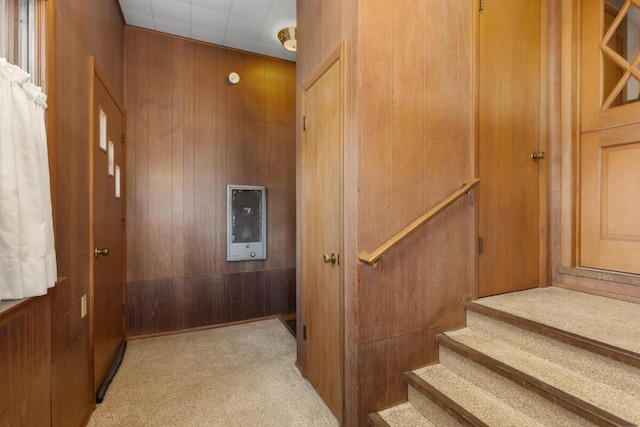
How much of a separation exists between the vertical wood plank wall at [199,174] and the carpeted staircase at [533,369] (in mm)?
2283

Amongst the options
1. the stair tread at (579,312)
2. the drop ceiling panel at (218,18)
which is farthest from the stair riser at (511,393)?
the drop ceiling panel at (218,18)

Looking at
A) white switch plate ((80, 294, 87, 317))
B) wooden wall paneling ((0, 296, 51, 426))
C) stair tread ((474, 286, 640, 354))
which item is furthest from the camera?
white switch plate ((80, 294, 87, 317))

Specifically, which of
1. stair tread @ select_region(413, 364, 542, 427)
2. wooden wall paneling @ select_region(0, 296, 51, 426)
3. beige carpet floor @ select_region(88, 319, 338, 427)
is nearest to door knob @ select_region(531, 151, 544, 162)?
stair tread @ select_region(413, 364, 542, 427)

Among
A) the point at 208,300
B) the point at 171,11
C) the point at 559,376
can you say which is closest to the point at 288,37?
the point at 171,11

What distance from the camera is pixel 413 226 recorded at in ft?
5.68

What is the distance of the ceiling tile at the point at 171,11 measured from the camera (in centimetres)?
279

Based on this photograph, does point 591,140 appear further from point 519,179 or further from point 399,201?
point 399,201

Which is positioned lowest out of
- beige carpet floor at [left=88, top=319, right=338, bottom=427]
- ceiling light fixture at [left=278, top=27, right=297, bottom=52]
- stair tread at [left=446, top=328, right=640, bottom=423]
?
beige carpet floor at [left=88, top=319, right=338, bottom=427]

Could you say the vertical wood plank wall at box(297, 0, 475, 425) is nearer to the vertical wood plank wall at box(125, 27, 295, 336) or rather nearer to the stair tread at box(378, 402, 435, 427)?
the stair tread at box(378, 402, 435, 427)

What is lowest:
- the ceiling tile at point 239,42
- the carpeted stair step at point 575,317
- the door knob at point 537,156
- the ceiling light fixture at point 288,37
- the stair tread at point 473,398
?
the stair tread at point 473,398

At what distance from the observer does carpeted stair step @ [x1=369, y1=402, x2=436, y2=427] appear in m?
1.64

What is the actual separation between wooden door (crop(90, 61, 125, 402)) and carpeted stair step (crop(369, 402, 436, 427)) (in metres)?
1.93

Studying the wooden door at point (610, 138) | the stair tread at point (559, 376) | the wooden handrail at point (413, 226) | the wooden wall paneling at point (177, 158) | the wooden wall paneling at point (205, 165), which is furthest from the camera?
the wooden wall paneling at point (205, 165)

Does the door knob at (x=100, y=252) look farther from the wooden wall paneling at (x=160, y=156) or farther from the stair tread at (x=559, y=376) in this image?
the stair tread at (x=559, y=376)
